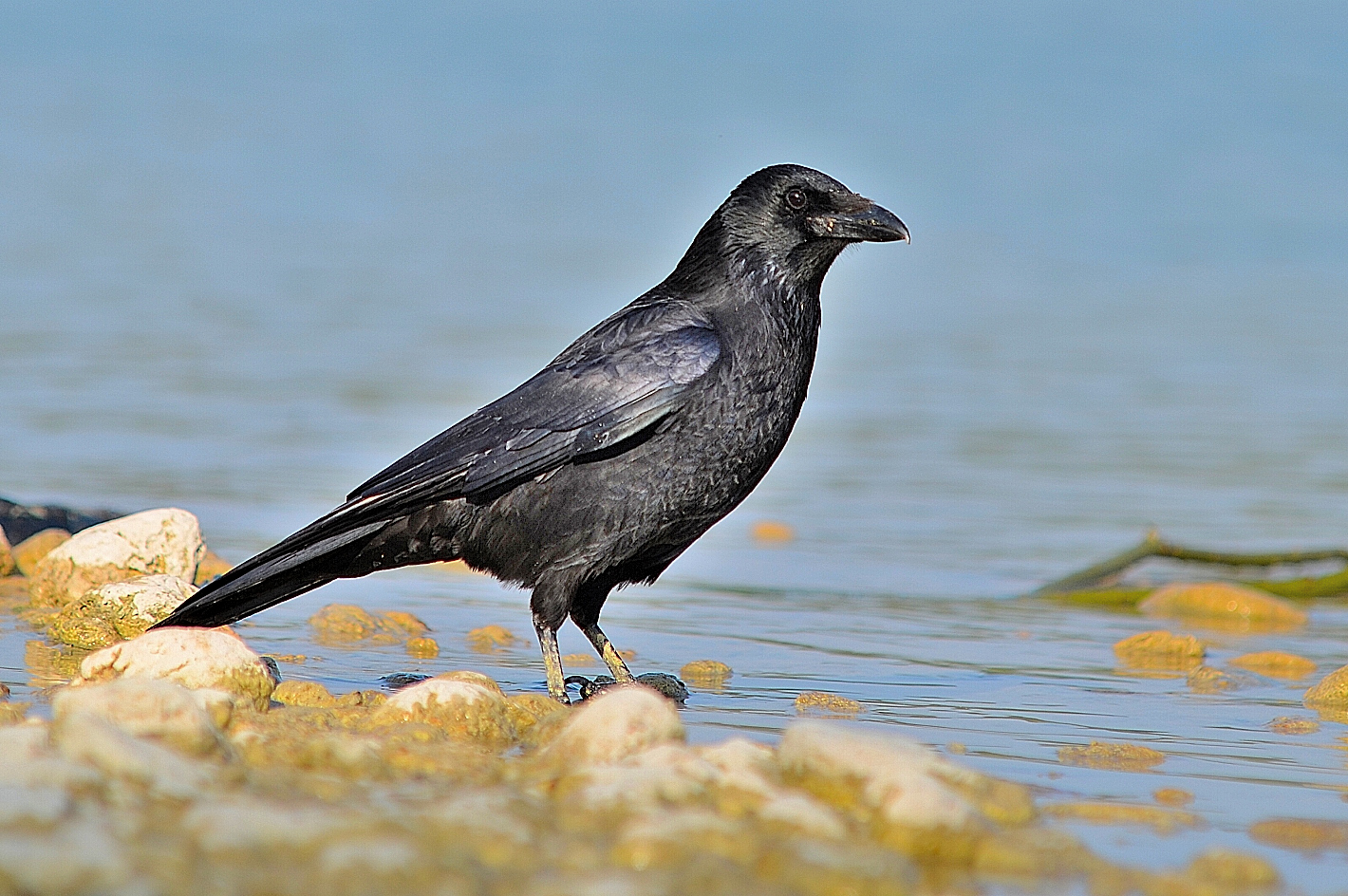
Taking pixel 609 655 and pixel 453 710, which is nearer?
pixel 453 710

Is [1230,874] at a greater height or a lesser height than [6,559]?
lesser

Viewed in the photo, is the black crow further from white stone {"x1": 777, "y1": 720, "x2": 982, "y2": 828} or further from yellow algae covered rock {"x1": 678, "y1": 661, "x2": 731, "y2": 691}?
white stone {"x1": 777, "y1": 720, "x2": 982, "y2": 828}

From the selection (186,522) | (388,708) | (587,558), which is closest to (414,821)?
(388,708)

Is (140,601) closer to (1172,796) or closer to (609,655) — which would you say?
(609,655)

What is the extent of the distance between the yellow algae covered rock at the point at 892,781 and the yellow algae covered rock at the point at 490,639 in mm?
2443

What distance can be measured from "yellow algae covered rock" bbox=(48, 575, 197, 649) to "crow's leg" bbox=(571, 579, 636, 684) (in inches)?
46.8

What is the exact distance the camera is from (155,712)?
348 centimetres

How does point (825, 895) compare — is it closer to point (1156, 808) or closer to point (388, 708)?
point (1156, 808)

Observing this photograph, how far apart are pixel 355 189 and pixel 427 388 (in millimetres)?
12560

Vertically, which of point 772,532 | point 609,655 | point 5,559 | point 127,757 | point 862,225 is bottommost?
point 127,757

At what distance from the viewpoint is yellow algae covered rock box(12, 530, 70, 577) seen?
21.9 ft

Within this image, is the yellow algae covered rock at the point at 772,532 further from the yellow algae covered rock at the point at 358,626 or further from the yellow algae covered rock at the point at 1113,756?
the yellow algae covered rock at the point at 1113,756

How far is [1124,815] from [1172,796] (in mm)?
282

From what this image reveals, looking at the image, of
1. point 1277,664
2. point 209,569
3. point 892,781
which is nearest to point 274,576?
point 209,569
